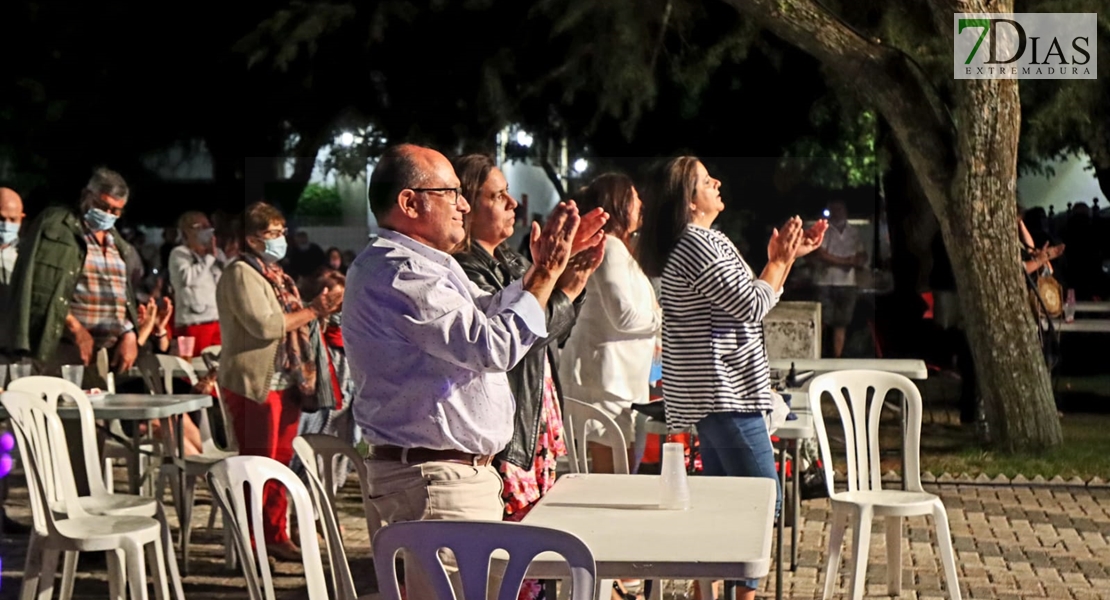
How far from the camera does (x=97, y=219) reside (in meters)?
7.41

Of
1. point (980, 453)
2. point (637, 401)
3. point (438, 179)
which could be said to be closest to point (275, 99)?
point (980, 453)

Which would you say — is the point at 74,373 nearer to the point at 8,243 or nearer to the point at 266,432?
the point at 266,432

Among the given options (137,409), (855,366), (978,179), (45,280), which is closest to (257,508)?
(137,409)

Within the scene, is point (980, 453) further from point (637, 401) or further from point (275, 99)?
point (275, 99)

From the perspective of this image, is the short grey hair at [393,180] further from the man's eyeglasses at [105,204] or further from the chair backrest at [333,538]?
the man's eyeglasses at [105,204]

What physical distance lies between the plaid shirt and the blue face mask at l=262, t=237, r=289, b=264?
0.86 m

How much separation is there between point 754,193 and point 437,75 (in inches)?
A: 199

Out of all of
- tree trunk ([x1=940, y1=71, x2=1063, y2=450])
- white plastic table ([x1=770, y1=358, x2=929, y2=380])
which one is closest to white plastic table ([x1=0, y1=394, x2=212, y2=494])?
white plastic table ([x1=770, y1=358, x2=929, y2=380])

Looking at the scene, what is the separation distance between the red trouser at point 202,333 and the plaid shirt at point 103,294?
2.71 m

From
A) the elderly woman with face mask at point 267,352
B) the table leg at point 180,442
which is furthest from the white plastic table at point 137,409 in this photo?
the elderly woman with face mask at point 267,352

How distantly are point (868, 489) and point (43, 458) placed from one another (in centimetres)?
326

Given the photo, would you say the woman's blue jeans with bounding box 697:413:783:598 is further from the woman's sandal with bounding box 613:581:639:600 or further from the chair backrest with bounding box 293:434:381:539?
the chair backrest with bounding box 293:434:381:539

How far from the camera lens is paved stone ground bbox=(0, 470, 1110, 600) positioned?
6652mm

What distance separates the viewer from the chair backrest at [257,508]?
3496 millimetres
